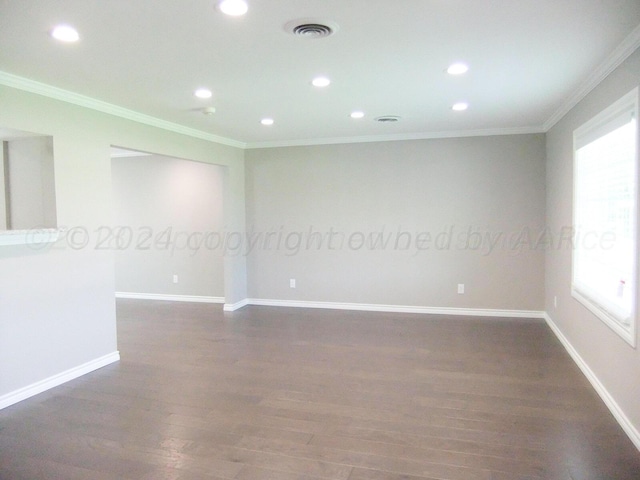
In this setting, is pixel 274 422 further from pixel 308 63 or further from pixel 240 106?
pixel 240 106

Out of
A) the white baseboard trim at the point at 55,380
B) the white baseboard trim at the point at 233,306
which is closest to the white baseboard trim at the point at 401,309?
the white baseboard trim at the point at 233,306

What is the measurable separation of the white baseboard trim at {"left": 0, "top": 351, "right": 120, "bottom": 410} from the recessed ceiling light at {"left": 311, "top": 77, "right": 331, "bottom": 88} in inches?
123

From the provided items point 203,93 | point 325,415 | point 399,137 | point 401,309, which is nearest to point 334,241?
point 401,309

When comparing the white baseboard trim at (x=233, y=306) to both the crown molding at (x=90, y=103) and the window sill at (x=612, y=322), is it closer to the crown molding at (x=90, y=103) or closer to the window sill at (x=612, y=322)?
the crown molding at (x=90, y=103)

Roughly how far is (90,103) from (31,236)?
129cm

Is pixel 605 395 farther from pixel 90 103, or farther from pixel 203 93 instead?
pixel 90 103

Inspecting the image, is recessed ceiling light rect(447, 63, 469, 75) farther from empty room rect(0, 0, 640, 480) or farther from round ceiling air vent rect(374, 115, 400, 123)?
round ceiling air vent rect(374, 115, 400, 123)

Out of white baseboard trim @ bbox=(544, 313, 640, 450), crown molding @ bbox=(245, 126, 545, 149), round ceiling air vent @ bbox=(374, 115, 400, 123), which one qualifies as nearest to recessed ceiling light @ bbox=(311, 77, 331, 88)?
round ceiling air vent @ bbox=(374, 115, 400, 123)

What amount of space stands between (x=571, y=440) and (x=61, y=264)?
3.95 meters

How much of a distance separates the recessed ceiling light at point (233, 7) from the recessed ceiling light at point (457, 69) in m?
1.56

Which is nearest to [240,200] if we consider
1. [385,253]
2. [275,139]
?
[275,139]

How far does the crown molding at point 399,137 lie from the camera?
561cm

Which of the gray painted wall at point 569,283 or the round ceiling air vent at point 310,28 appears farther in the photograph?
the gray painted wall at point 569,283

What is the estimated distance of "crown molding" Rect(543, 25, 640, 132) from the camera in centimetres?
261
